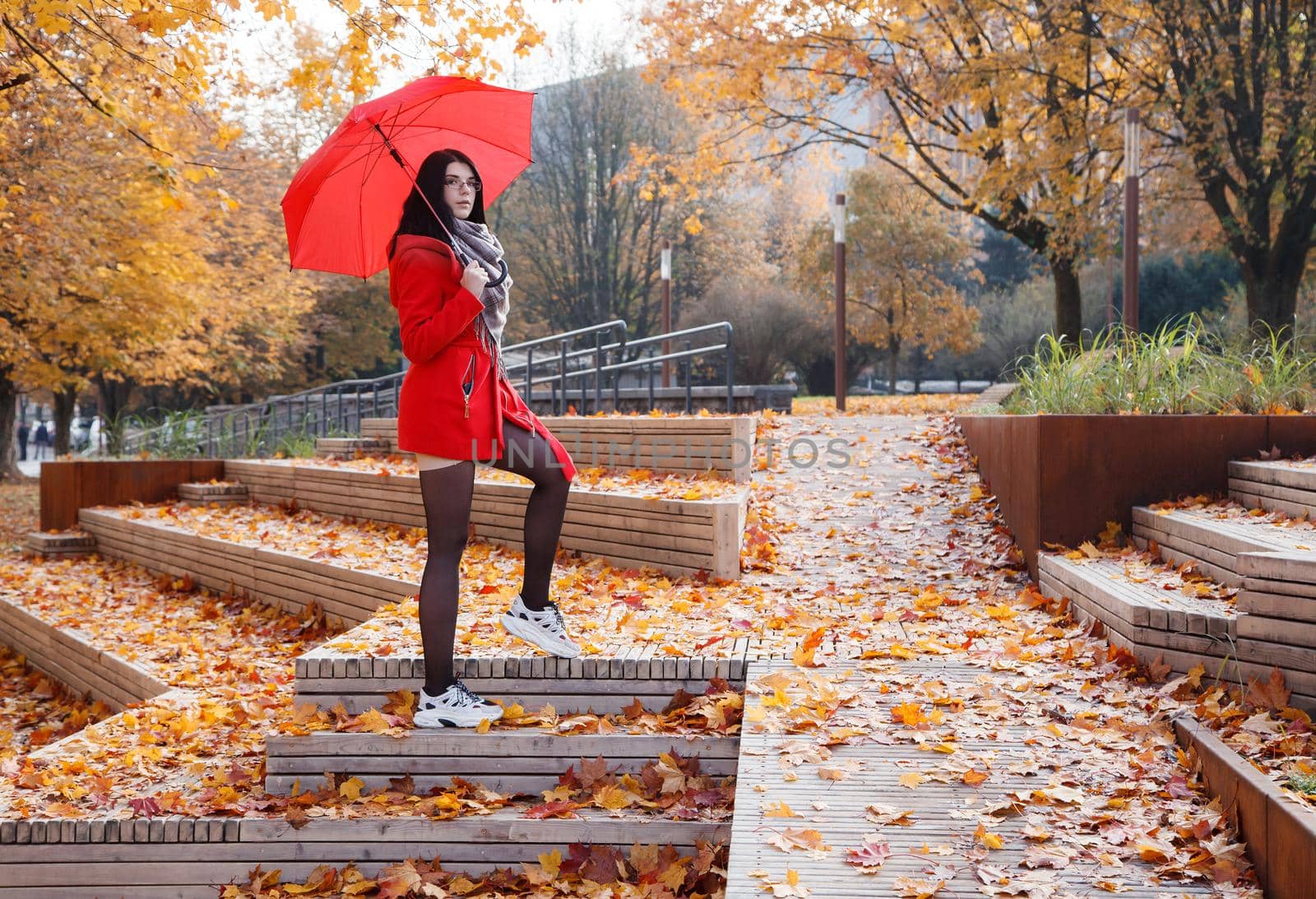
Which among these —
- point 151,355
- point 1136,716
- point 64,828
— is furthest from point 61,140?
point 1136,716

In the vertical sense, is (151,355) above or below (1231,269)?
below

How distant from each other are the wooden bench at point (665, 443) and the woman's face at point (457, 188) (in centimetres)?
429

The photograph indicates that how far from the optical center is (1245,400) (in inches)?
252

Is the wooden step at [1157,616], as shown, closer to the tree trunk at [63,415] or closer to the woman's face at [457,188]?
the woman's face at [457,188]

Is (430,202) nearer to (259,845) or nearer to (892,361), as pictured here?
(259,845)

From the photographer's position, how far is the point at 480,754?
4102 millimetres

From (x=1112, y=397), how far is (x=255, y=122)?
79.6 ft

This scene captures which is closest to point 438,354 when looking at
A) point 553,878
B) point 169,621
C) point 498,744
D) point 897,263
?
point 498,744

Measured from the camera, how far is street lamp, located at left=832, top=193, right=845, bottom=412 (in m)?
12.8

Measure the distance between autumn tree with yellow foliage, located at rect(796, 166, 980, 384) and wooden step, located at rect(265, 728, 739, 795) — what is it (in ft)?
76.1

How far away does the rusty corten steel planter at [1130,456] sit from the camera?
19.5 ft

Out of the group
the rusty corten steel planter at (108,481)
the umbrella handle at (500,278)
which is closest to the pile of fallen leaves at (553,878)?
the umbrella handle at (500,278)

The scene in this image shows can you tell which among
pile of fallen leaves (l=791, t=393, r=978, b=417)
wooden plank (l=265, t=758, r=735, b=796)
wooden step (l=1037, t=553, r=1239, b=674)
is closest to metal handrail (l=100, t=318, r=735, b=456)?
pile of fallen leaves (l=791, t=393, r=978, b=417)

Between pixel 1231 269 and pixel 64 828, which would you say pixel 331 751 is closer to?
pixel 64 828
